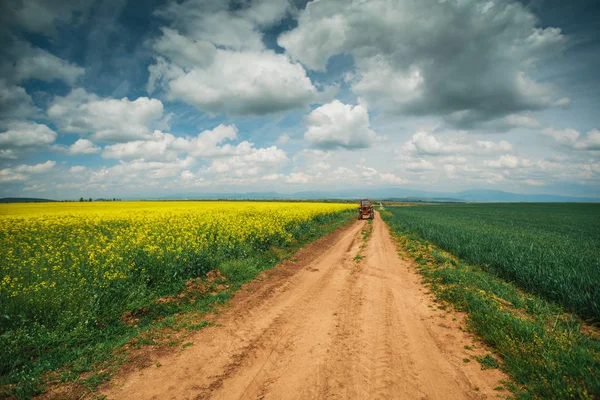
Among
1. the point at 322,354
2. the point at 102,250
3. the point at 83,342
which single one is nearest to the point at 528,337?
the point at 322,354

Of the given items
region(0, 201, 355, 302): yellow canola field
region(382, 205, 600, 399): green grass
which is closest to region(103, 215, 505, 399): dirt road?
region(382, 205, 600, 399): green grass

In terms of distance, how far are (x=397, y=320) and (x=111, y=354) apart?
5937 millimetres

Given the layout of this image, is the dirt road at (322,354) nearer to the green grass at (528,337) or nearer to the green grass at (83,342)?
the green grass at (528,337)

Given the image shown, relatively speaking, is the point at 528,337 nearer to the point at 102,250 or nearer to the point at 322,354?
the point at 322,354

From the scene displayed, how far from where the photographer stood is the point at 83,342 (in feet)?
16.8

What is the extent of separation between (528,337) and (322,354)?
375cm

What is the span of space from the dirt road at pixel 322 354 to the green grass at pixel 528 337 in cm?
36

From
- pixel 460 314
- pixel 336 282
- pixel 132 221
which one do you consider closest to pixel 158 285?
pixel 336 282

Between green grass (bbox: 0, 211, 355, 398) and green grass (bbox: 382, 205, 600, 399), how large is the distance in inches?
231

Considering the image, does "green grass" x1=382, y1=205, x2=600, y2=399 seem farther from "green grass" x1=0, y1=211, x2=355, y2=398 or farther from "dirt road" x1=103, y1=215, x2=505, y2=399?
"green grass" x1=0, y1=211, x2=355, y2=398

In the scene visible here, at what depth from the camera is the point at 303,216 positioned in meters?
21.5

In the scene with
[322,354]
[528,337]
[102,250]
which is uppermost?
[102,250]

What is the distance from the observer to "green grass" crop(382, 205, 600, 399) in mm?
3645

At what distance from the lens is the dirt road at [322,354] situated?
3.90 meters
